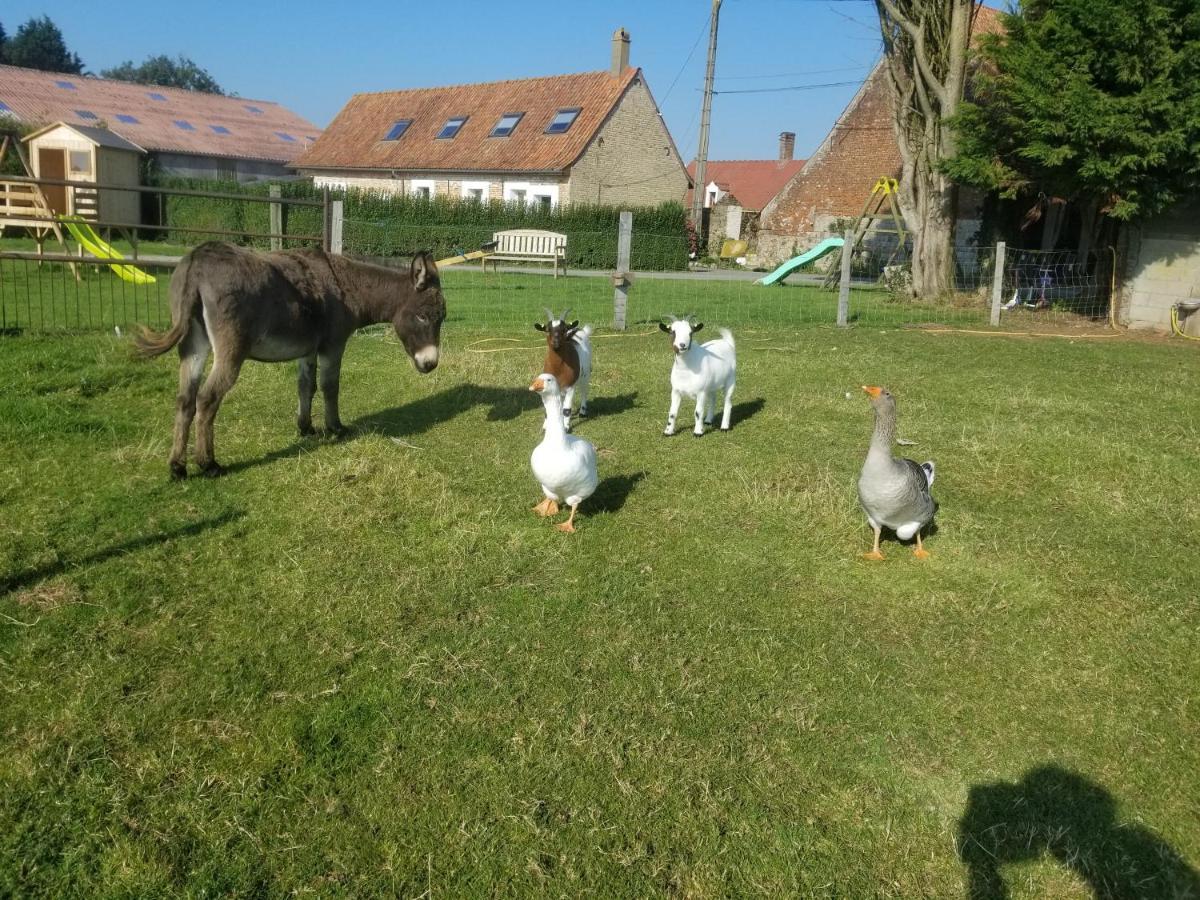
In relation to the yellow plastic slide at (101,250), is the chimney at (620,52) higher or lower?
higher

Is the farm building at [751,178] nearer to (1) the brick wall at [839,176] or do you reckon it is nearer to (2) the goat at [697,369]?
(1) the brick wall at [839,176]

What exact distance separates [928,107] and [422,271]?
52.3 ft

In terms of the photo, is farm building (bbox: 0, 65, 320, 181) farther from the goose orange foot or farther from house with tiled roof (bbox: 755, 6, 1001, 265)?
the goose orange foot

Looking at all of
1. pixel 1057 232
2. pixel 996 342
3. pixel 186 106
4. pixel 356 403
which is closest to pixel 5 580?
pixel 356 403

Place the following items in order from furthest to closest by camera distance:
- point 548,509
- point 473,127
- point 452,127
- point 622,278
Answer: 1. point 452,127
2. point 473,127
3. point 622,278
4. point 548,509

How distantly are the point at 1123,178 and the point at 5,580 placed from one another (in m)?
17.1

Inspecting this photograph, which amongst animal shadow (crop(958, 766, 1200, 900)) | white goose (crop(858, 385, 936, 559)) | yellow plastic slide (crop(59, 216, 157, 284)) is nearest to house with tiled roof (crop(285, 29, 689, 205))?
yellow plastic slide (crop(59, 216, 157, 284))

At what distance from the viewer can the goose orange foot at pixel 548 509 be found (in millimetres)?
5965

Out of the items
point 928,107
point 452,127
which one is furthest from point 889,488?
point 452,127

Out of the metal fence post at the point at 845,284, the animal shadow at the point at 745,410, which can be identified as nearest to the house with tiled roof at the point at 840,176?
the metal fence post at the point at 845,284

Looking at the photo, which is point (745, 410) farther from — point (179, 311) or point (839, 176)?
point (839, 176)

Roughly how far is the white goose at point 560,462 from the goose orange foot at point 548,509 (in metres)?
0.14

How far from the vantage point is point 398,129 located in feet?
140

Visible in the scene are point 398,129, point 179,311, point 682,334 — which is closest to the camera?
point 179,311
